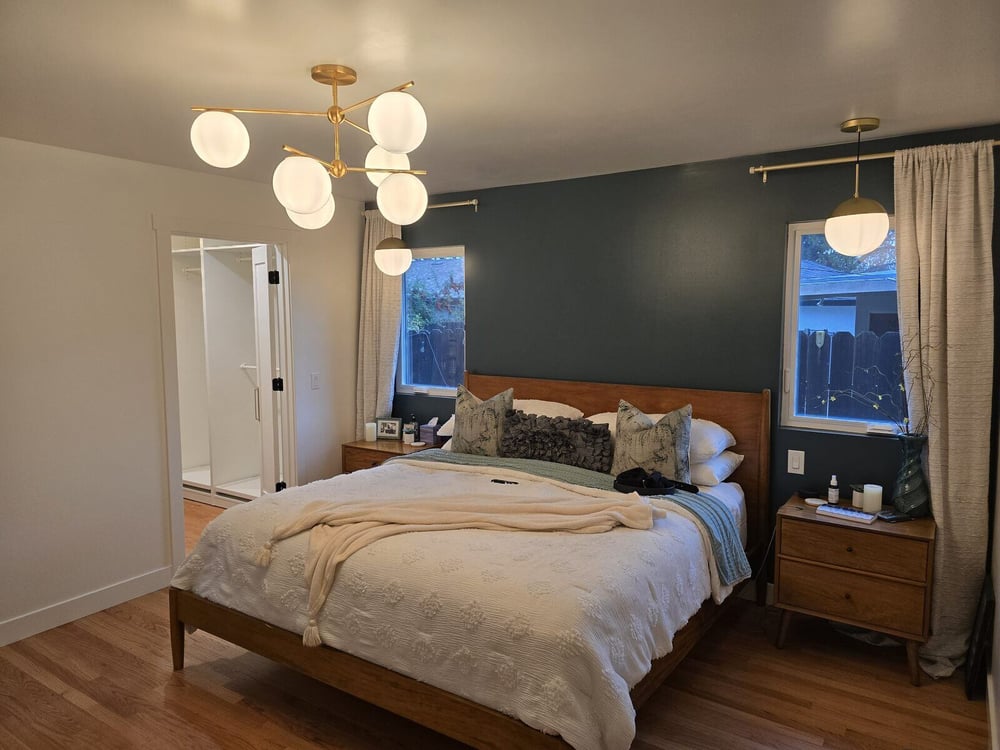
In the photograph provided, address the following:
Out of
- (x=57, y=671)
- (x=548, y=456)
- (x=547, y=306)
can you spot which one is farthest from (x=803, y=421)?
(x=57, y=671)

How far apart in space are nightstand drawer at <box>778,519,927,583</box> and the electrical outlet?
513 millimetres

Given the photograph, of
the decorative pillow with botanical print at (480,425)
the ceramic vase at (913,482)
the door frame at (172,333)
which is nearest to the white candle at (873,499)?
the ceramic vase at (913,482)

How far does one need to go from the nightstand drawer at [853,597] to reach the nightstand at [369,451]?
2.38 meters

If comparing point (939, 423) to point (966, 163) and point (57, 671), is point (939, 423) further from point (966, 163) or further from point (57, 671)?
point (57, 671)

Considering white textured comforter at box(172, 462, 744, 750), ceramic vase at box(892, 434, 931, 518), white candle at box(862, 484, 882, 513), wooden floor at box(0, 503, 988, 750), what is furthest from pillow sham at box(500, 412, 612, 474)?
ceramic vase at box(892, 434, 931, 518)

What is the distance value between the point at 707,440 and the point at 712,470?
157 mm

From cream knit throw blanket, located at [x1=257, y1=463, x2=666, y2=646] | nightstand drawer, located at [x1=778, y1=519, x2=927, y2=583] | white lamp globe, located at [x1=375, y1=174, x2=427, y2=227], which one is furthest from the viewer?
nightstand drawer, located at [x1=778, y1=519, x2=927, y2=583]

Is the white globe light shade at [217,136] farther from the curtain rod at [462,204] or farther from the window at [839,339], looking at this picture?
the window at [839,339]

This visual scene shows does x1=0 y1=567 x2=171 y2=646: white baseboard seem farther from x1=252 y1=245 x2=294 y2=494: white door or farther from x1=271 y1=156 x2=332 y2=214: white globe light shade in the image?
x1=271 y1=156 x2=332 y2=214: white globe light shade

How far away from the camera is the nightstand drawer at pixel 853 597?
2871mm

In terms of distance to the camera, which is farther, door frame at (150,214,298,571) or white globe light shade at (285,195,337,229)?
door frame at (150,214,298,571)

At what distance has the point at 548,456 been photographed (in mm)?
3633

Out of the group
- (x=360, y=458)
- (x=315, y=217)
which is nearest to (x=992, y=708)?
(x=315, y=217)

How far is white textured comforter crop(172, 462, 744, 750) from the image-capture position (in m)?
1.97
